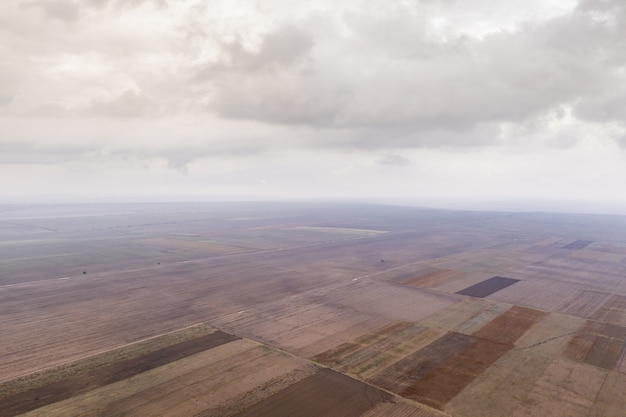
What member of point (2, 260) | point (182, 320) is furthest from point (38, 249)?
point (182, 320)

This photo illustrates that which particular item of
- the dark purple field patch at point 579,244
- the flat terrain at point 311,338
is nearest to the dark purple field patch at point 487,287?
the flat terrain at point 311,338

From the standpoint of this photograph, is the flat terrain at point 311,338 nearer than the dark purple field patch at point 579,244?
Yes

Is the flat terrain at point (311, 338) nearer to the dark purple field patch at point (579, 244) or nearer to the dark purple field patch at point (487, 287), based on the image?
the dark purple field patch at point (487, 287)

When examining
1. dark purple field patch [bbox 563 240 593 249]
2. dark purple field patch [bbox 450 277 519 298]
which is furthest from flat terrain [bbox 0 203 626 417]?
dark purple field patch [bbox 563 240 593 249]

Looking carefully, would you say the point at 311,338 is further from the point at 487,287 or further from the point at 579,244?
the point at 579,244

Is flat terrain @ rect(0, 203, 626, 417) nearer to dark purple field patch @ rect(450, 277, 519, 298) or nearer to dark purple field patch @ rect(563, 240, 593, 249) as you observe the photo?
dark purple field patch @ rect(450, 277, 519, 298)

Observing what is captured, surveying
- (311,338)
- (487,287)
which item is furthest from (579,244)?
(311,338)
